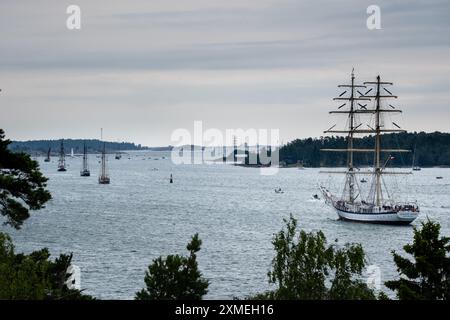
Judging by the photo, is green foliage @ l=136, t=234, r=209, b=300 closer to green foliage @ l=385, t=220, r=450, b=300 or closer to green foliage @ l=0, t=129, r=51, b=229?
green foliage @ l=0, t=129, r=51, b=229

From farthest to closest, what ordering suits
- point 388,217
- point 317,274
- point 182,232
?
point 388,217, point 182,232, point 317,274

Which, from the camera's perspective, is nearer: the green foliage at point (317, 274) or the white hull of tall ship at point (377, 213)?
the green foliage at point (317, 274)

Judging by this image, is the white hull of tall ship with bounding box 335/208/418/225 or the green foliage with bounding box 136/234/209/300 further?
the white hull of tall ship with bounding box 335/208/418/225

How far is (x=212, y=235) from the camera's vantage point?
83.3 m

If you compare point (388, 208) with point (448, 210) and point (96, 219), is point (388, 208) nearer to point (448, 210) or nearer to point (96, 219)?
point (448, 210)

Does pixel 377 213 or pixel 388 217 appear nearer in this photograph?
pixel 388 217

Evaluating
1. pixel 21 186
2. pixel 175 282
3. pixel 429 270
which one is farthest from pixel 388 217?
pixel 21 186

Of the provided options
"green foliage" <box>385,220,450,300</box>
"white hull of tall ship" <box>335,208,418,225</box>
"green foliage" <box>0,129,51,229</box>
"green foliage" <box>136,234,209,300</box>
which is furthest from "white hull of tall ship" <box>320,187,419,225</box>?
"green foliage" <box>0,129,51,229</box>

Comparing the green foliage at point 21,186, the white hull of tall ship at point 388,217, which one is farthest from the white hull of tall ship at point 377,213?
the green foliage at point 21,186

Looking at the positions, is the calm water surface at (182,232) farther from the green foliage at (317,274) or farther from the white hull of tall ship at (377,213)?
the green foliage at (317,274)

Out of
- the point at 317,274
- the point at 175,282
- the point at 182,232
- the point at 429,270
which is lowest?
the point at 182,232

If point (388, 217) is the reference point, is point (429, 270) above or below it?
above

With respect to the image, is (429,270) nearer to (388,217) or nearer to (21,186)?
(21,186)
